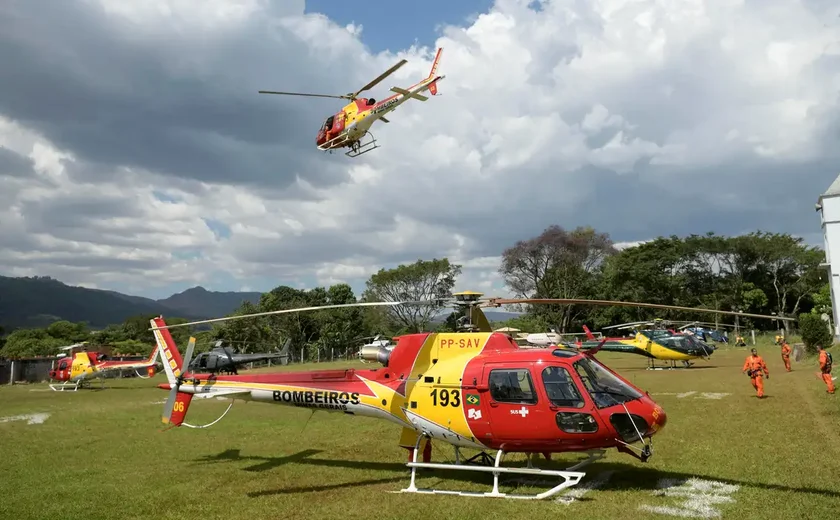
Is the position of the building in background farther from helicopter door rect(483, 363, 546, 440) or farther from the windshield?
helicopter door rect(483, 363, 546, 440)

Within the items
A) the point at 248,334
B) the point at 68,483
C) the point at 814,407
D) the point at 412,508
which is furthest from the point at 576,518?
the point at 248,334

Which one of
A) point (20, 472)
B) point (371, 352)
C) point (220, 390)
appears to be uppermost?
point (371, 352)

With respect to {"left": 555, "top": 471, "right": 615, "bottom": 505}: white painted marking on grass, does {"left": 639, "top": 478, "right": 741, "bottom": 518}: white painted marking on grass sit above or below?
above

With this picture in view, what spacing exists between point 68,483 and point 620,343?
30420mm

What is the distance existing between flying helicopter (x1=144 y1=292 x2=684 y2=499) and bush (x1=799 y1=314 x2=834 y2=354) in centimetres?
2873

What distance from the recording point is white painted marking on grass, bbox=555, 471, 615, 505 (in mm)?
8242

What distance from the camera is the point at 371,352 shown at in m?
11.0

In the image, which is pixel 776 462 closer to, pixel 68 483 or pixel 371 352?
pixel 371 352

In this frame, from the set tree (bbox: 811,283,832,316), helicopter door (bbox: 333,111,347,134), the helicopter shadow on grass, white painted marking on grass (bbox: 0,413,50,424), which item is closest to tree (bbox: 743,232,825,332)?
tree (bbox: 811,283,832,316)

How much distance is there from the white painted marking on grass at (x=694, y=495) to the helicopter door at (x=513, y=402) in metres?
1.92

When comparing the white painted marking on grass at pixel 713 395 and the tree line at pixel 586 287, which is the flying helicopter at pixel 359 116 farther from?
the tree line at pixel 586 287

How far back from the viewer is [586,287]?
6494cm

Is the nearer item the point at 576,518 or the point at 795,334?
the point at 576,518

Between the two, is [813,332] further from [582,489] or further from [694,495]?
[582,489]
